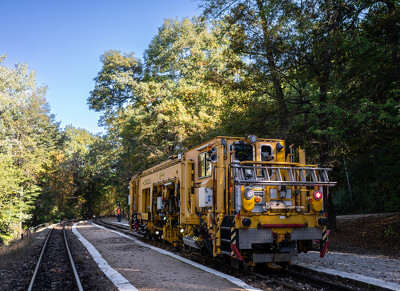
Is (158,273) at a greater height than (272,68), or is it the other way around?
(272,68)

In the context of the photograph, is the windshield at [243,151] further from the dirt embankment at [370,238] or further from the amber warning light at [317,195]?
the dirt embankment at [370,238]

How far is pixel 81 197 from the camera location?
58.2 m

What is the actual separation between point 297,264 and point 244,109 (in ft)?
29.7

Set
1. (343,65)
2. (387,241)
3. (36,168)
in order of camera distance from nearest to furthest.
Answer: (387,241)
(343,65)
(36,168)

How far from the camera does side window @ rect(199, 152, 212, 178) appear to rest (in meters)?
9.45

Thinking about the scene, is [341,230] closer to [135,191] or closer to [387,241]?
[387,241]

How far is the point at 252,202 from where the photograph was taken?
7.67 meters

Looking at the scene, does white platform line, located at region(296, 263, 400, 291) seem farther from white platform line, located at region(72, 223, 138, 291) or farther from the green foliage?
the green foliage

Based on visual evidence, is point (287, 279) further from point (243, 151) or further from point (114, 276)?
point (114, 276)

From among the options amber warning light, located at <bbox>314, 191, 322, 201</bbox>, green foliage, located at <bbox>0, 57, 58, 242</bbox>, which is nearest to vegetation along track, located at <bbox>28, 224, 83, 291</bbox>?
amber warning light, located at <bbox>314, 191, 322, 201</bbox>

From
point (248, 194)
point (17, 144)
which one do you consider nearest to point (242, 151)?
point (248, 194)

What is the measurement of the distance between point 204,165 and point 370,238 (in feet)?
28.5

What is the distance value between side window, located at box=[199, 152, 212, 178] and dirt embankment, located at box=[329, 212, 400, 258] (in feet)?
20.1

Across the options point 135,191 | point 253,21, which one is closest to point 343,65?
point 253,21
